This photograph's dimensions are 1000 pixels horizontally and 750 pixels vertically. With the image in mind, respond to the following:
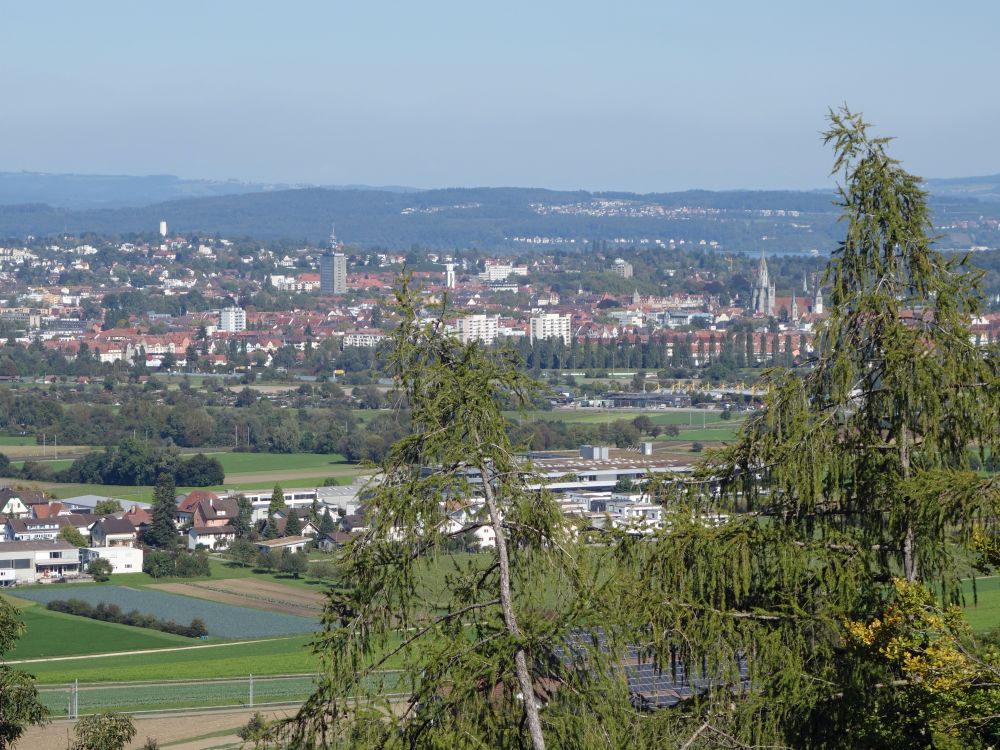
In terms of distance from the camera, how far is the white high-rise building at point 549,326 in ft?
297

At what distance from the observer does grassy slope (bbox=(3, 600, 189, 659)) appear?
22391mm

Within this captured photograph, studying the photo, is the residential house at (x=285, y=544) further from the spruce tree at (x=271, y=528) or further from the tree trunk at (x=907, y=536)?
the tree trunk at (x=907, y=536)

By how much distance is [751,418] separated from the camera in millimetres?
4965

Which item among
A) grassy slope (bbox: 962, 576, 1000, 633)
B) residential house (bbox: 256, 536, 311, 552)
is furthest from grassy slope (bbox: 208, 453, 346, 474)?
grassy slope (bbox: 962, 576, 1000, 633)

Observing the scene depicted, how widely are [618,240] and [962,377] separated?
628ft

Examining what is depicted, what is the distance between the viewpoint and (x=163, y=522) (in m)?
32.6

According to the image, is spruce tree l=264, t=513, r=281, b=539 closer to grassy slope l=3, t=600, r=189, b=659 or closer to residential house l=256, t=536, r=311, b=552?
residential house l=256, t=536, r=311, b=552

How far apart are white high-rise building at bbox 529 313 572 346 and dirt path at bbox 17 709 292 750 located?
2859 inches

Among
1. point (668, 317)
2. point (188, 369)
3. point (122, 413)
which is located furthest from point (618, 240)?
point (122, 413)

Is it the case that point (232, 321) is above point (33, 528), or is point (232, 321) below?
above

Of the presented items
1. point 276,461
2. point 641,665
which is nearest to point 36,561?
point 276,461

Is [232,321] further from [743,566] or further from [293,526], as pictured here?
[743,566]

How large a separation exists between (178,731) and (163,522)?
16.8 meters

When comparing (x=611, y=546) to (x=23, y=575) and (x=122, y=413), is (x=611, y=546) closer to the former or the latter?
(x=23, y=575)
